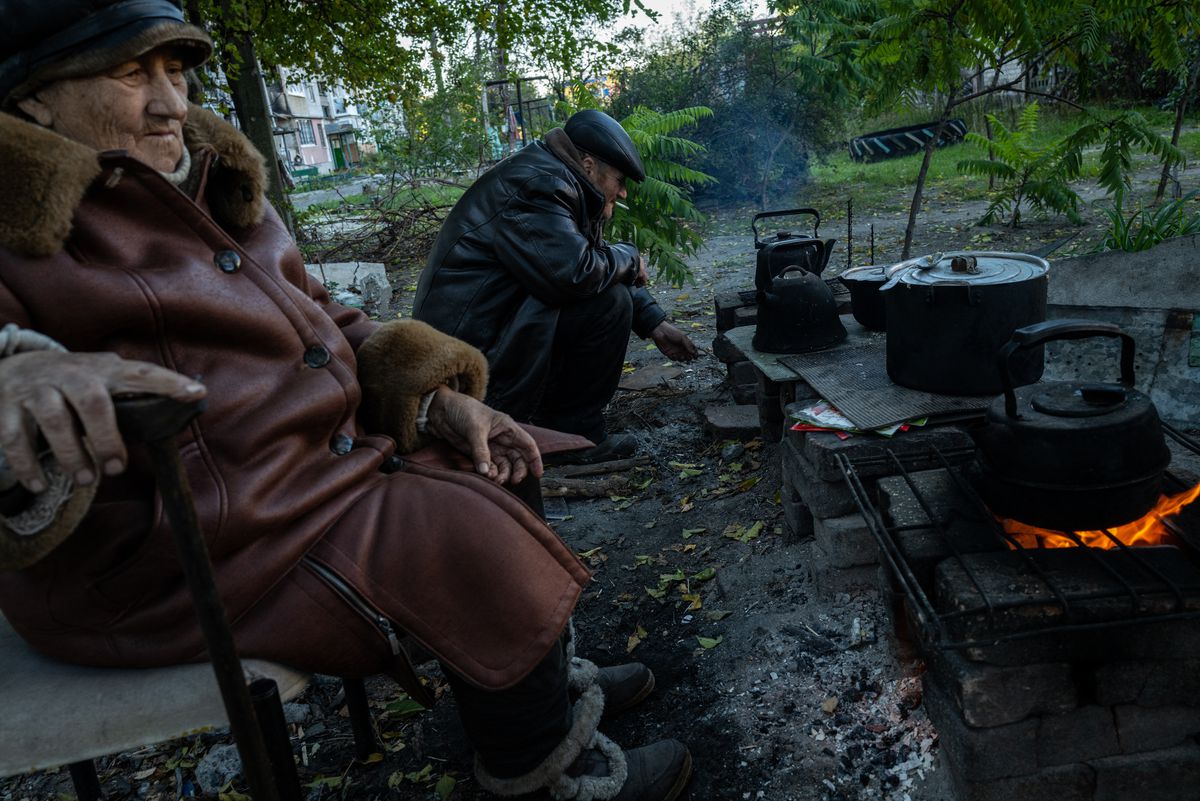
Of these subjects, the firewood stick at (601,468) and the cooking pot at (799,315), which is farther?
the firewood stick at (601,468)

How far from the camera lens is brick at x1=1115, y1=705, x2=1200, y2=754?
1973 millimetres

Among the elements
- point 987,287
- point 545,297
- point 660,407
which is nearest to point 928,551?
point 987,287

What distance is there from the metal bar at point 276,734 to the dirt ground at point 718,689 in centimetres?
74

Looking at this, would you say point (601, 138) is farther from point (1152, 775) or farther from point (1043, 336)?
point (1152, 775)

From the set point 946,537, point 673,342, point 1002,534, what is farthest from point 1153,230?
point 946,537

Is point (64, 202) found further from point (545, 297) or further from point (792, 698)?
point (545, 297)

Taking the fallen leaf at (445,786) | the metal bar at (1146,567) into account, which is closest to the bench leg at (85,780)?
A: the fallen leaf at (445,786)

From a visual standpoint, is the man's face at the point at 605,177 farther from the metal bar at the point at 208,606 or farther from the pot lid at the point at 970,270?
the metal bar at the point at 208,606

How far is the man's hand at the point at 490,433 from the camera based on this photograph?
2238 millimetres

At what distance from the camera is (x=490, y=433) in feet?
7.45

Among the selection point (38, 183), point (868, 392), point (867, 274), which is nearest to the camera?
point (38, 183)

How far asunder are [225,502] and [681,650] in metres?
1.84

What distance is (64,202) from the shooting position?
1.57m

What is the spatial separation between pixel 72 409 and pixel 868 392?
2.62m
